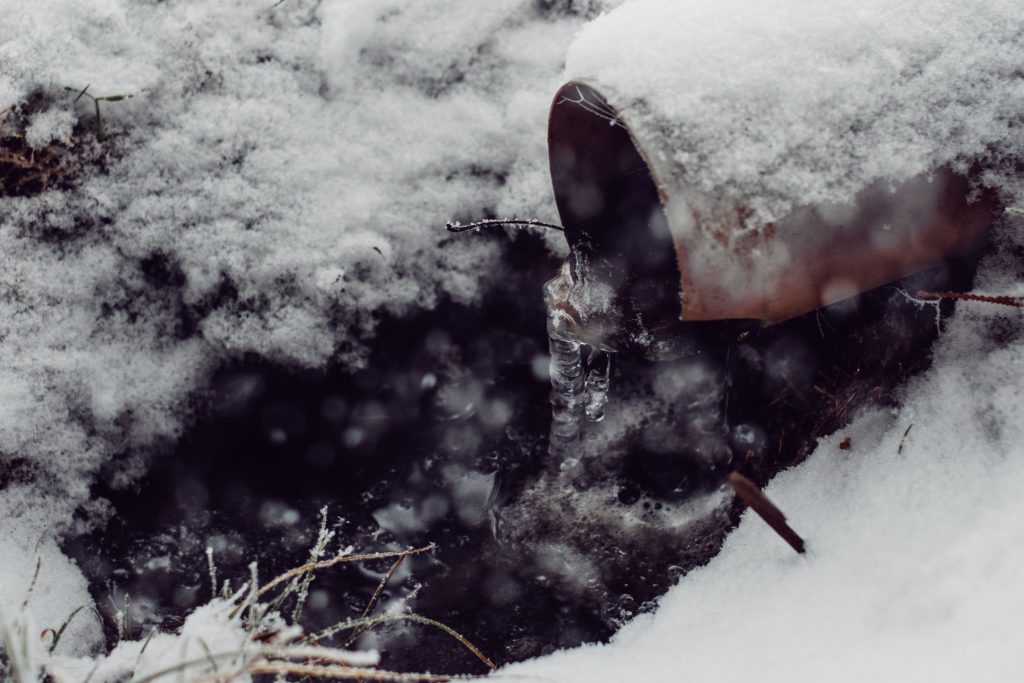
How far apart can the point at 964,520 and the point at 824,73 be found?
798mm

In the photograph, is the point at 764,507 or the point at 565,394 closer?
the point at 764,507

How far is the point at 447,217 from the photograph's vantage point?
1643 millimetres

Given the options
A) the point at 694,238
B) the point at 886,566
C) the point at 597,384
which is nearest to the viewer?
the point at 694,238

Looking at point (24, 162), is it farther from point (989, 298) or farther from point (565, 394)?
point (989, 298)

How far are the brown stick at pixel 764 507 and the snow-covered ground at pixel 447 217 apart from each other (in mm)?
71

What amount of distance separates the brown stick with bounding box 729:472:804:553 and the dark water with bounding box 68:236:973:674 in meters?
0.25

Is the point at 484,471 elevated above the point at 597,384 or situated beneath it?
situated beneath

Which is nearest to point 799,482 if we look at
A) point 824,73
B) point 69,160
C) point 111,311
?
point 824,73

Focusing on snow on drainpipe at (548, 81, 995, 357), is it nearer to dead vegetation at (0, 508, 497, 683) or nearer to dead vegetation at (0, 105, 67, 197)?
dead vegetation at (0, 508, 497, 683)

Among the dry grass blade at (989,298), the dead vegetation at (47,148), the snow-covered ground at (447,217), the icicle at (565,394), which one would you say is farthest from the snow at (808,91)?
the dead vegetation at (47,148)

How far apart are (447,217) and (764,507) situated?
959 millimetres

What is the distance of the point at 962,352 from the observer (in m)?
1.41

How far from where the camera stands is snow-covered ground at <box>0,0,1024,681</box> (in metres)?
1.09

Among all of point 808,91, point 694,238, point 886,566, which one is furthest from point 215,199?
point 886,566
